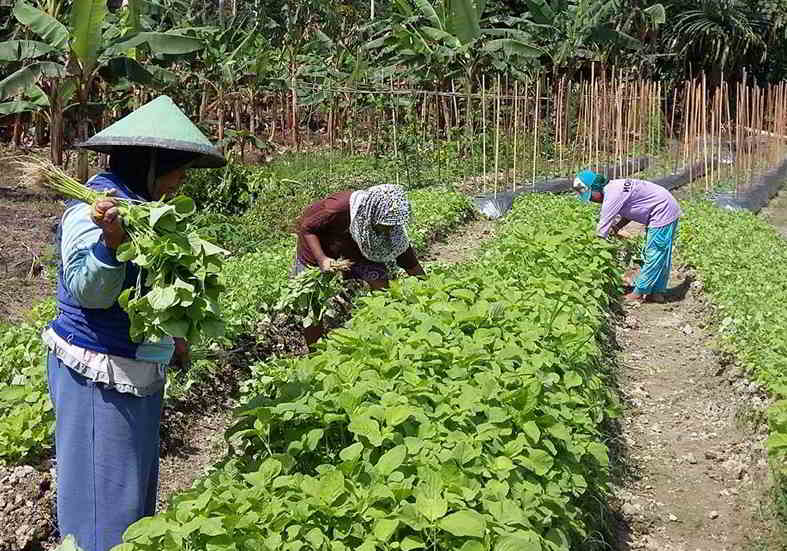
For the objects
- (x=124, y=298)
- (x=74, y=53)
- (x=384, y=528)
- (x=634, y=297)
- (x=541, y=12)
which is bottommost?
(x=634, y=297)

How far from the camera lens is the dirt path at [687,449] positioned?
475 centimetres

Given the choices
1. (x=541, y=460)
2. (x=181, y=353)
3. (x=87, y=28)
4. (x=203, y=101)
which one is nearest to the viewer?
(x=541, y=460)

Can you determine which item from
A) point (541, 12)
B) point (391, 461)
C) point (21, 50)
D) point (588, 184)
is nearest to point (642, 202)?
point (588, 184)

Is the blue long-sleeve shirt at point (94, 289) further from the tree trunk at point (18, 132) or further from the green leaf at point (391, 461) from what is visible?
the tree trunk at point (18, 132)

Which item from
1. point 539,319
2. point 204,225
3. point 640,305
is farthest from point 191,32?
point 539,319

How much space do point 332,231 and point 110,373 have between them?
9.86 ft

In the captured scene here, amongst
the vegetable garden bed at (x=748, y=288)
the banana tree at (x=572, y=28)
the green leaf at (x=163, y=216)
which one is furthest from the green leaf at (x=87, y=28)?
the banana tree at (x=572, y=28)

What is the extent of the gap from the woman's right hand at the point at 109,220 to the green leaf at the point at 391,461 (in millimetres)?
1012

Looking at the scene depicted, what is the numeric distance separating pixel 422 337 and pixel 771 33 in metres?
28.6

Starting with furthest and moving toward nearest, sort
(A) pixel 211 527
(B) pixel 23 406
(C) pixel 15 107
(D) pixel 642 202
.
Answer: (C) pixel 15 107 < (D) pixel 642 202 < (B) pixel 23 406 < (A) pixel 211 527

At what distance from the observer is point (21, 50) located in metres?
12.0

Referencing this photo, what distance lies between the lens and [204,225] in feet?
35.1

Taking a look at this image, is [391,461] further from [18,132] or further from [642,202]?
[18,132]

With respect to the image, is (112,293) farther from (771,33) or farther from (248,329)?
(771,33)
